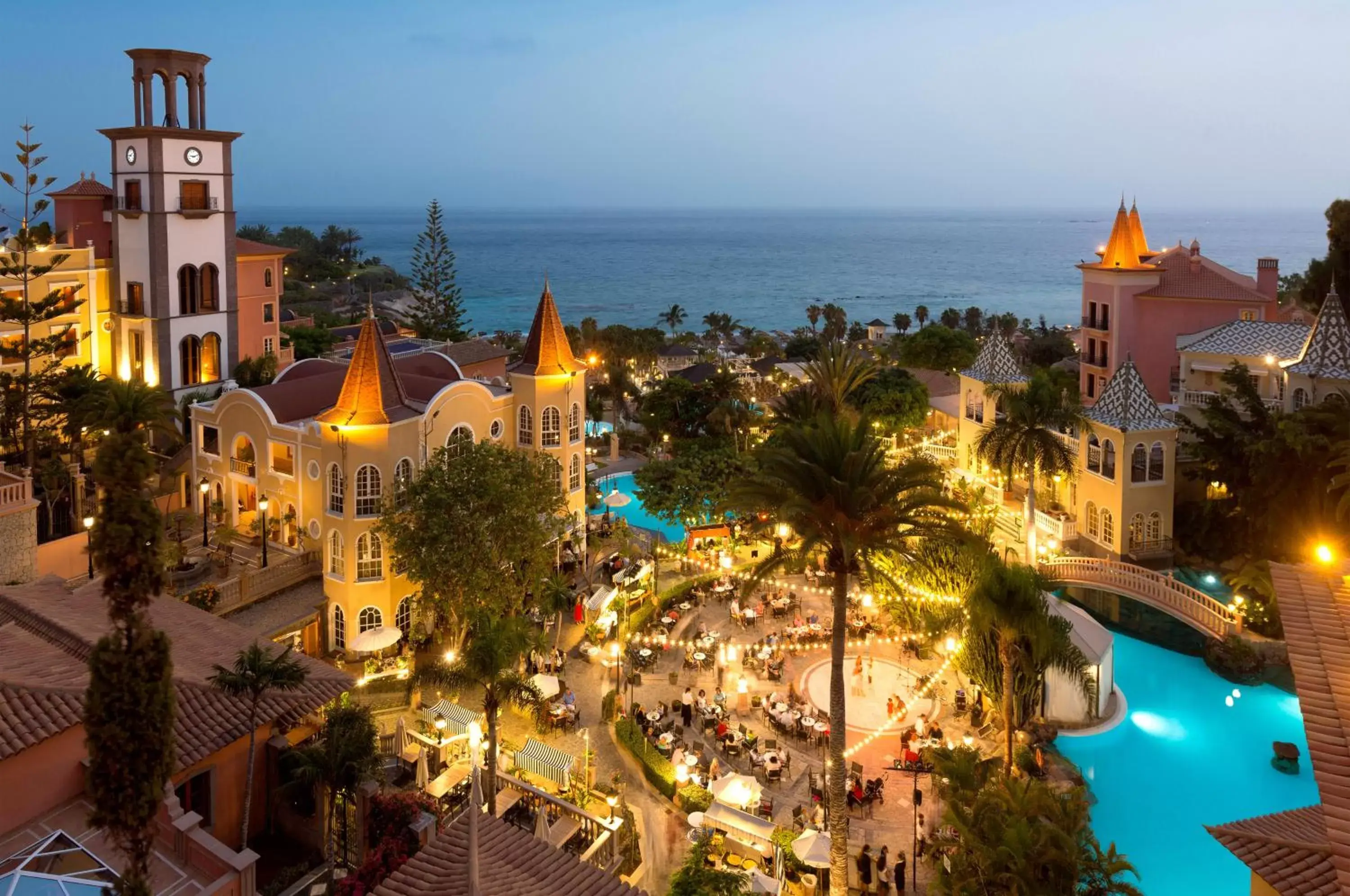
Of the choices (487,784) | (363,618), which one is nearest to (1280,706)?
(487,784)

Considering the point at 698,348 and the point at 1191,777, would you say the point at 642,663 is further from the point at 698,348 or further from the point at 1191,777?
the point at 698,348

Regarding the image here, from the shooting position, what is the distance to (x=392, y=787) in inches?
692

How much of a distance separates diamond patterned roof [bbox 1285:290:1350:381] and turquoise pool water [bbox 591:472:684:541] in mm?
20847

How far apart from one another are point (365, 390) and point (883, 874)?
15.4 m

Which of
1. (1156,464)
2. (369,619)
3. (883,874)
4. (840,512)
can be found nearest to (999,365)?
(1156,464)

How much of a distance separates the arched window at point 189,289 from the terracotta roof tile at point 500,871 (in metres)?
27.7

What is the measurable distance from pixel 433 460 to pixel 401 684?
521 cm

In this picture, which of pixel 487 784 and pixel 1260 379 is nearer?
pixel 487 784

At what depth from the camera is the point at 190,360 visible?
34.7 metres

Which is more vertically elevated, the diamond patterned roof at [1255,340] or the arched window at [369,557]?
the diamond patterned roof at [1255,340]

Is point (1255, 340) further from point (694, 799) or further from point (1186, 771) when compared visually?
point (694, 799)

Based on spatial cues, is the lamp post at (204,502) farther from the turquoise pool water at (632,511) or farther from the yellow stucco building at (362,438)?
the turquoise pool water at (632,511)

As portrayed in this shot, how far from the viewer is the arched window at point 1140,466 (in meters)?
29.5

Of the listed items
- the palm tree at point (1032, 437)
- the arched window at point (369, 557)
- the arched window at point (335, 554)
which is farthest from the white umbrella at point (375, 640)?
the palm tree at point (1032, 437)
